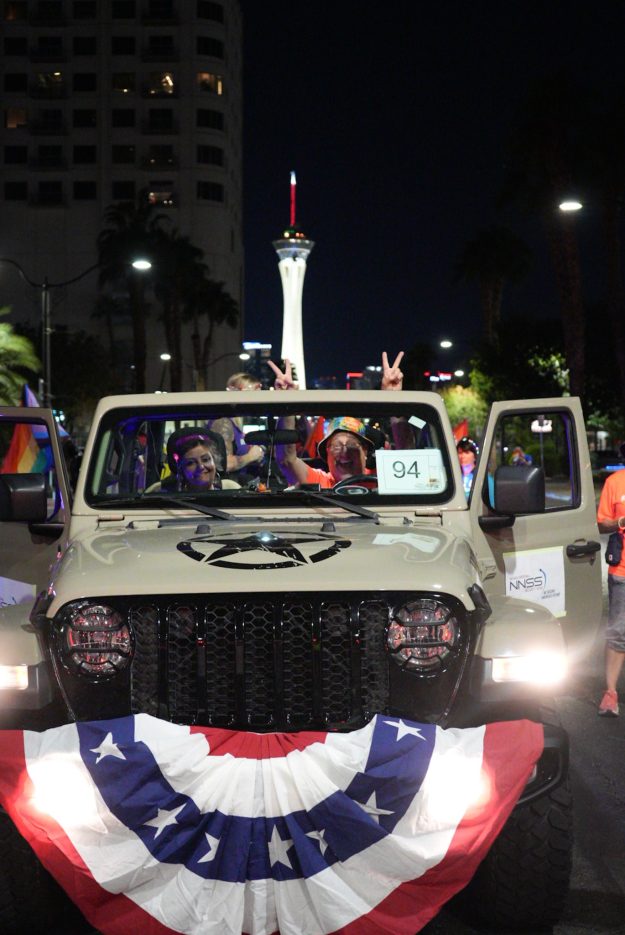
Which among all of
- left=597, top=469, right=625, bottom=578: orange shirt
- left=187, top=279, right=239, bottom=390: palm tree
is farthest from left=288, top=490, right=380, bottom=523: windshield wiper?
left=187, top=279, right=239, bottom=390: palm tree

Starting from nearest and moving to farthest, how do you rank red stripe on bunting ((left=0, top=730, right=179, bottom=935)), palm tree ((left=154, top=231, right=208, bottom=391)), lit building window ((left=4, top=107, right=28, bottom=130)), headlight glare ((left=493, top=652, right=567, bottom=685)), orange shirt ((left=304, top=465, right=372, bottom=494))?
red stripe on bunting ((left=0, top=730, right=179, bottom=935)), headlight glare ((left=493, top=652, right=567, bottom=685)), orange shirt ((left=304, top=465, right=372, bottom=494)), palm tree ((left=154, top=231, right=208, bottom=391)), lit building window ((left=4, top=107, right=28, bottom=130))

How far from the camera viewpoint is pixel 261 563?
13.7 feet

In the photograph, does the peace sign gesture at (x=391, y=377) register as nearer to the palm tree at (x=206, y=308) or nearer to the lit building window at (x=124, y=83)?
the palm tree at (x=206, y=308)

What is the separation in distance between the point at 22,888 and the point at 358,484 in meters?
2.25

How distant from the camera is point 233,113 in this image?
117 m

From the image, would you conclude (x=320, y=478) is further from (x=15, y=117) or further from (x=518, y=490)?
(x=15, y=117)

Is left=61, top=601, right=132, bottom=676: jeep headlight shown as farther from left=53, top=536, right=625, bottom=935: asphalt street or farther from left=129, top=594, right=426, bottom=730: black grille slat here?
left=53, top=536, right=625, bottom=935: asphalt street

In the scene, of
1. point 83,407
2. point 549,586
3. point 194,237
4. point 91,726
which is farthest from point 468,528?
point 194,237

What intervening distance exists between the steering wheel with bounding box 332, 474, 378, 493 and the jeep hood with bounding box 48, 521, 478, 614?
550mm

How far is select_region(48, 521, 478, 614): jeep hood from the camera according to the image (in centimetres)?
402

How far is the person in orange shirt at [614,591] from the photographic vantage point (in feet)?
25.8

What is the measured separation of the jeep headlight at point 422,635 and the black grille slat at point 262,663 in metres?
0.06

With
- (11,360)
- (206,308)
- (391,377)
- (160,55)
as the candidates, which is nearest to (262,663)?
(391,377)

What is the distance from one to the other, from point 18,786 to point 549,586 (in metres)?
3.24
